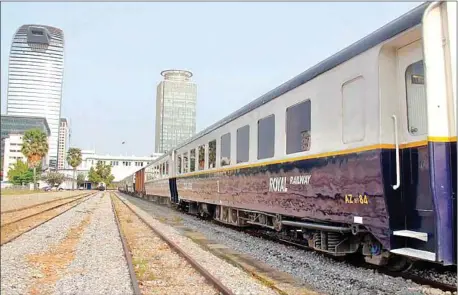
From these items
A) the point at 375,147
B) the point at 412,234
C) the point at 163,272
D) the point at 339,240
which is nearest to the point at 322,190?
the point at 339,240

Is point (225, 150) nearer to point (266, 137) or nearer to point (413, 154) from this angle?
point (266, 137)

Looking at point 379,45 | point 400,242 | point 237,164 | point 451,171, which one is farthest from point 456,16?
point 237,164

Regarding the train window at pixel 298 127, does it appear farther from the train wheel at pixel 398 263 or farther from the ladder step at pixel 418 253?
the ladder step at pixel 418 253

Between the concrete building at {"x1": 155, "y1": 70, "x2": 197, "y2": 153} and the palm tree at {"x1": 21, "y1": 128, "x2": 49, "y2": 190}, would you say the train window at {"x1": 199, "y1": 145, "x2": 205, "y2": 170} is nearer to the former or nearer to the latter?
the concrete building at {"x1": 155, "y1": 70, "x2": 197, "y2": 153}

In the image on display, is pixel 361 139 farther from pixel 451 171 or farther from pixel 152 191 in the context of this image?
pixel 152 191

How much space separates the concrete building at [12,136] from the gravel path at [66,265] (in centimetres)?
34

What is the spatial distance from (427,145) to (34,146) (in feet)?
12.5

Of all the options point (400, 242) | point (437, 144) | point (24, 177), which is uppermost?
point (437, 144)

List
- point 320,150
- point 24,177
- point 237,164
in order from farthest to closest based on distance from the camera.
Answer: point 237,164 → point 320,150 → point 24,177

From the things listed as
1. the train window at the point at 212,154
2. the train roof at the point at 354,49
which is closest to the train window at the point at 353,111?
the train roof at the point at 354,49

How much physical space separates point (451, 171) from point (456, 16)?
1.56 metres

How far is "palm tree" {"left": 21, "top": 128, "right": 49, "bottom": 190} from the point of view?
1906 millimetres

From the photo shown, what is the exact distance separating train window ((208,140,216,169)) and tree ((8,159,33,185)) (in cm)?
1062

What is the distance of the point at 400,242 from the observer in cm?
511
